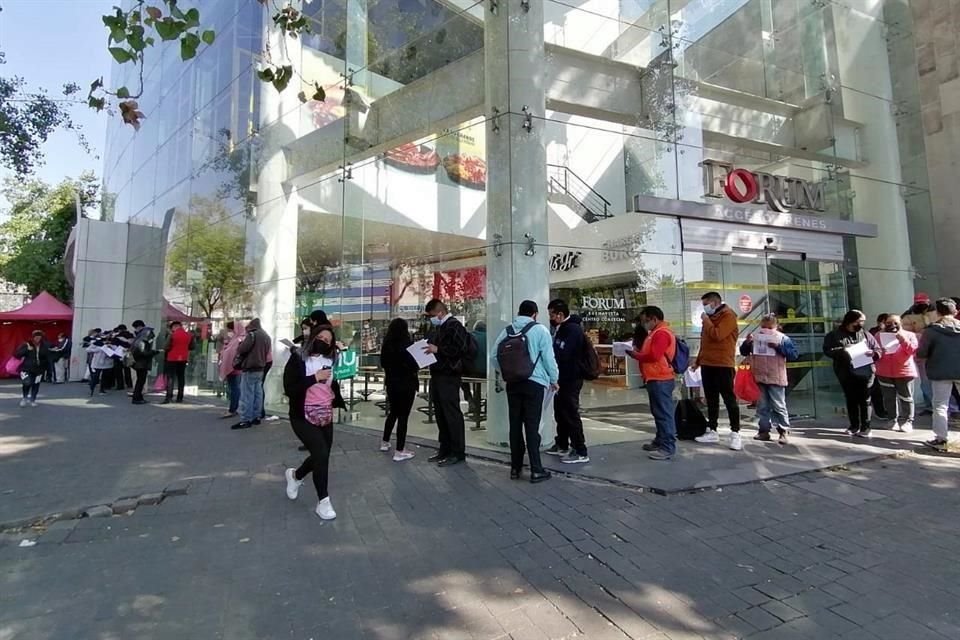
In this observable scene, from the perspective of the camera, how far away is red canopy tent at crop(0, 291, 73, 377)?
65.5 ft

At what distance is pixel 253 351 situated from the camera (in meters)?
8.56

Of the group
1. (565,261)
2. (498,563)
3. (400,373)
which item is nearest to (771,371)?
(565,261)

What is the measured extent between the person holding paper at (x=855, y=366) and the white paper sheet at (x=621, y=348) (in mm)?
2736

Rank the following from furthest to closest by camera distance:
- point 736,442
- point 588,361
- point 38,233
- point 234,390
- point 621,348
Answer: point 38,233
point 234,390
point 621,348
point 736,442
point 588,361

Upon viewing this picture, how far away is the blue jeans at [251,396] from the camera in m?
8.73

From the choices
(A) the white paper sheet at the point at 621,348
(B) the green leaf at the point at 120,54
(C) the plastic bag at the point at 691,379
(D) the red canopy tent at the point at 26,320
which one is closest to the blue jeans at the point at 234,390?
(B) the green leaf at the point at 120,54

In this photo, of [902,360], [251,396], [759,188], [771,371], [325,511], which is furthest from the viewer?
[759,188]

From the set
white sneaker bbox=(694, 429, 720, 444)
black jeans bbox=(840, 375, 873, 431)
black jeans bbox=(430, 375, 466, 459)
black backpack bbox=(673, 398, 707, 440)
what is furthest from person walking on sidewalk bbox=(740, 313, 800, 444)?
black jeans bbox=(430, 375, 466, 459)

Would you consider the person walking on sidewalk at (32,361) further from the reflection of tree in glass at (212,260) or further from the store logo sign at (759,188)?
the store logo sign at (759,188)

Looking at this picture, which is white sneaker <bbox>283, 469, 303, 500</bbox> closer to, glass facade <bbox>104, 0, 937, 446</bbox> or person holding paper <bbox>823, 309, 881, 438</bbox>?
glass facade <bbox>104, 0, 937, 446</bbox>

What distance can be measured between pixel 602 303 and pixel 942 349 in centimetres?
410

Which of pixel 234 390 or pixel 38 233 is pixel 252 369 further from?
pixel 38 233

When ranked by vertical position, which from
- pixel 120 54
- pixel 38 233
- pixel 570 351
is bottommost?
pixel 570 351

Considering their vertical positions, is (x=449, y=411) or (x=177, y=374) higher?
(x=177, y=374)
